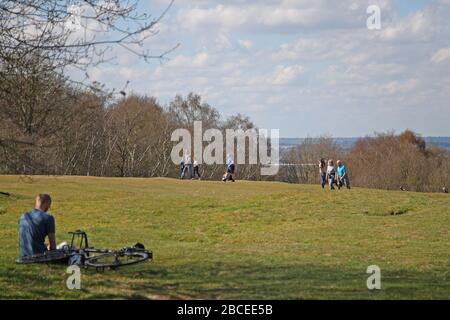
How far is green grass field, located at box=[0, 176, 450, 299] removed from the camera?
41.1 ft

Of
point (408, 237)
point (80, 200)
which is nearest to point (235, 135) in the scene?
point (80, 200)

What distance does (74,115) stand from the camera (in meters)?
12.6

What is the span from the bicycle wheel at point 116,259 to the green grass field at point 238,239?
163mm

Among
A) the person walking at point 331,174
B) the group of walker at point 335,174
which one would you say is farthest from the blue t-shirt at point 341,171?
the person walking at point 331,174

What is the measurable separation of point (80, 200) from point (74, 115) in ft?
69.5

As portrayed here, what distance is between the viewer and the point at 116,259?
47.3 feet

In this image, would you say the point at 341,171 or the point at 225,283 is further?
the point at 341,171

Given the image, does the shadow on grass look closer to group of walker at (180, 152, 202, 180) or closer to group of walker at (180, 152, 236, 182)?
group of walker at (180, 152, 236, 182)

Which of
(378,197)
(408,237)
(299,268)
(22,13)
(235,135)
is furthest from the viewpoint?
(235,135)

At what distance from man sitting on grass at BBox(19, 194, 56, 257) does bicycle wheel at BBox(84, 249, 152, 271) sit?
82 centimetres

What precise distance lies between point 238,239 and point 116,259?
9.61 m

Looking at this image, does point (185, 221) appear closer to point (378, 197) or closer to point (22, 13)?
point (378, 197)

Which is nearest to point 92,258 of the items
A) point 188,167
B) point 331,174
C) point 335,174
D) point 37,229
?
point 37,229

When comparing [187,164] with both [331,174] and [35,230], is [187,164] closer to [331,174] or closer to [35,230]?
[331,174]
